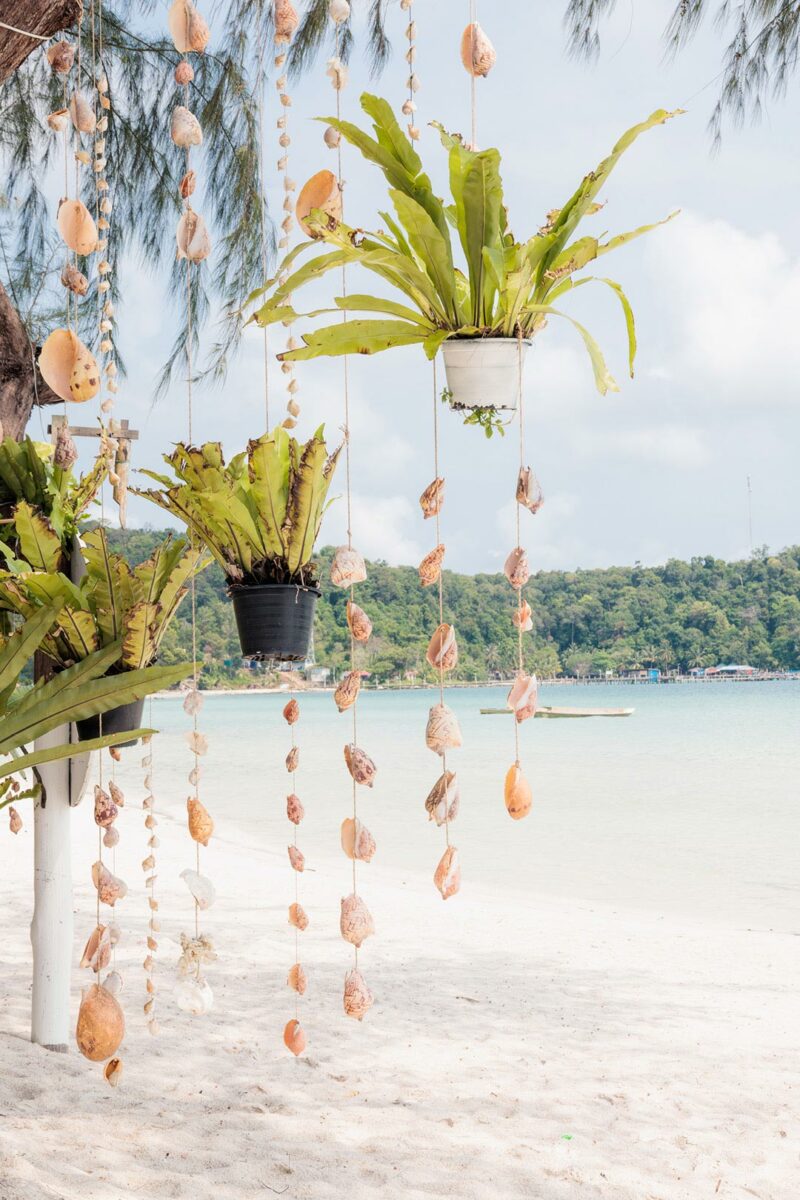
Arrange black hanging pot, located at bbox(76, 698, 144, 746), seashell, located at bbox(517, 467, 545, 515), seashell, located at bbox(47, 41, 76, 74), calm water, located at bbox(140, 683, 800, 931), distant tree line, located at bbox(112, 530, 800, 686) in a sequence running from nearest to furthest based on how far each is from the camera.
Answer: seashell, located at bbox(517, 467, 545, 515) < seashell, located at bbox(47, 41, 76, 74) < black hanging pot, located at bbox(76, 698, 144, 746) < distant tree line, located at bbox(112, 530, 800, 686) < calm water, located at bbox(140, 683, 800, 931)

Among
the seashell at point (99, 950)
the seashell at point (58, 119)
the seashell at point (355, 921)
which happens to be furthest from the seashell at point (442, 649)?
the seashell at point (58, 119)

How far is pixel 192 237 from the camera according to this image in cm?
114

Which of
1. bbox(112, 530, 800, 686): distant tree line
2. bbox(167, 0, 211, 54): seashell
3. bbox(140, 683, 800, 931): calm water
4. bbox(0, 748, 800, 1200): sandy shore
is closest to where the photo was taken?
bbox(167, 0, 211, 54): seashell

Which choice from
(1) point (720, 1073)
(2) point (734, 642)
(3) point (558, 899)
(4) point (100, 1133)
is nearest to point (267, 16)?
(4) point (100, 1133)

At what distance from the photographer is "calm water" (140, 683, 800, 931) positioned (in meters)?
7.68

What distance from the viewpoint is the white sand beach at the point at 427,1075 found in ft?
6.32

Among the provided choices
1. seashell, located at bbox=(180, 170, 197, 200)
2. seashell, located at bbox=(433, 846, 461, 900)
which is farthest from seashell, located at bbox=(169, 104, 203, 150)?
seashell, located at bbox=(433, 846, 461, 900)

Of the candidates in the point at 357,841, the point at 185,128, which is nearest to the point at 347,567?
the point at 357,841

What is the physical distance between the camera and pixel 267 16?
2.50 metres

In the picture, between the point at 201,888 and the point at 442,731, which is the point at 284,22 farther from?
the point at 201,888

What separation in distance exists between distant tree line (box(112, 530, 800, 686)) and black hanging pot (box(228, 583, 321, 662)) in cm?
11

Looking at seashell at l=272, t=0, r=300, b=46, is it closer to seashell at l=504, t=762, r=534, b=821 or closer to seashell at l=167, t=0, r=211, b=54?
seashell at l=167, t=0, r=211, b=54

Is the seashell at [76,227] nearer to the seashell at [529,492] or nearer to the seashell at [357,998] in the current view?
the seashell at [529,492]

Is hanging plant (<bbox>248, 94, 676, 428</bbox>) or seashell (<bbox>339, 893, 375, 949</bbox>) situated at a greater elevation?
hanging plant (<bbox>248, 94, 676, 428</bbox>)
